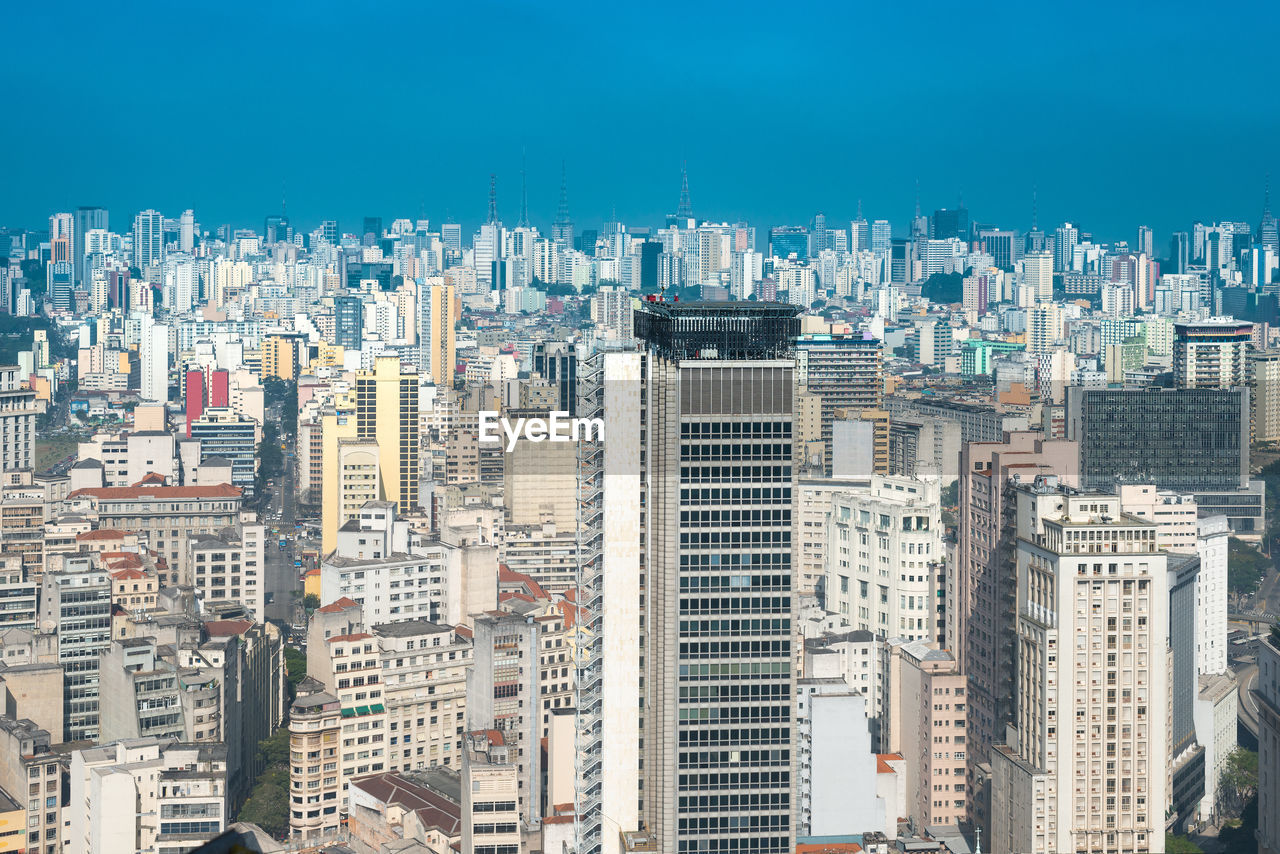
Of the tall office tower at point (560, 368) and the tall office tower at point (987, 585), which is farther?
the tall office tower at point (560, 368)

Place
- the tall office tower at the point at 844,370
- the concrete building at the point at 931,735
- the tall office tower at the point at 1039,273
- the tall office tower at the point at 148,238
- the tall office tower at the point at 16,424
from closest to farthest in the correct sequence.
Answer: the concrete building at the point at 931,735, the tall office tower at the point at 16,424, the tall office tower at the point at 844,370, the tall office tower at the point at 1039,273, the tall office tower at the point at 148,238

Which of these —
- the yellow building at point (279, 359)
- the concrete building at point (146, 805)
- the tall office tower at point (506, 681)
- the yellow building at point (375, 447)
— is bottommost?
the concrete building at point (146, 805)

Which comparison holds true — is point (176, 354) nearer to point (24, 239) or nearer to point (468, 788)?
point (24, 239)

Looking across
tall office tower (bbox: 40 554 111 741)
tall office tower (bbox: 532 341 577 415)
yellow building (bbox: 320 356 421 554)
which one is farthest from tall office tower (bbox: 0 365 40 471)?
tall office tower (bbox: 40 554 111 741)

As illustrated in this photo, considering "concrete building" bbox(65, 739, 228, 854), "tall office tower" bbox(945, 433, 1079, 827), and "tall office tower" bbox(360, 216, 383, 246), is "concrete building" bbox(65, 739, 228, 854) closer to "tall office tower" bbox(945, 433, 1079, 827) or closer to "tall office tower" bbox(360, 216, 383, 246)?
"tall office tower" bbox(945, 433, 1079, 827)

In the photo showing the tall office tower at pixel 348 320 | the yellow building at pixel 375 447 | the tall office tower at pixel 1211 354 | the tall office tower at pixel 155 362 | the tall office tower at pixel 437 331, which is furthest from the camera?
the tall office tower at pixel 348 320

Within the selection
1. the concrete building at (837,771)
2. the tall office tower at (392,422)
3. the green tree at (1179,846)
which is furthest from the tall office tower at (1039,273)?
the concrete building at (837,771)

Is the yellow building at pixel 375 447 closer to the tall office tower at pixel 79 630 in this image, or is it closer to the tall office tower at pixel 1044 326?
the tall office tower at pixel 79 630
